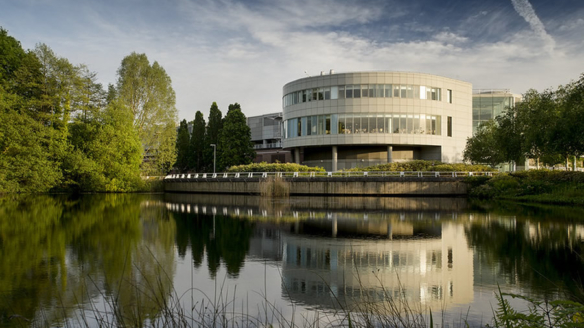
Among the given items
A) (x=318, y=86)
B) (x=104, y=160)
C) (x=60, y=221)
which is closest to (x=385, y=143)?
(x=318, y=86)

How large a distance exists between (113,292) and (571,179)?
35694 millimetres

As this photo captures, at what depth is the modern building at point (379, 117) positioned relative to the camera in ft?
191

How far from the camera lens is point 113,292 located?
9.10 m

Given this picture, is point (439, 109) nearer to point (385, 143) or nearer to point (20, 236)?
point (385, 143)

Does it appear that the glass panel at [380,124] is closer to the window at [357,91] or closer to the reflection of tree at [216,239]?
the window at [357,91]

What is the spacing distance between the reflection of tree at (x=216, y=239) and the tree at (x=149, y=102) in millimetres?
31011

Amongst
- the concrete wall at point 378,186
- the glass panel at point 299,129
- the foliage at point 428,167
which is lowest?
the concrete wall at point 378,186

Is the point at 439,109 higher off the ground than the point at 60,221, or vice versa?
the point at 439,109

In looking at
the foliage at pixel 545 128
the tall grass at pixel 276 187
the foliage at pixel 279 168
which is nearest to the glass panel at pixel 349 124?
the foliage at pixel 279 168

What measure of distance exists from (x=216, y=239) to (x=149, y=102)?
41.1m

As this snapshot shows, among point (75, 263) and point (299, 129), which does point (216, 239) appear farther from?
point (299, 129)

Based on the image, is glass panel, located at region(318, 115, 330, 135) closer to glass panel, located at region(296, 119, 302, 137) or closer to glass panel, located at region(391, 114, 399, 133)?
glass panel, located at region(296, 119, 302, 137)

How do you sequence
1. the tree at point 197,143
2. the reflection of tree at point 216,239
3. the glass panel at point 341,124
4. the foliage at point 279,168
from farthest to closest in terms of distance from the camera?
the tree at point 197,143
the glass panel at point 341,124
the foliage at point 279,168
the reflection of tree at point 216,239

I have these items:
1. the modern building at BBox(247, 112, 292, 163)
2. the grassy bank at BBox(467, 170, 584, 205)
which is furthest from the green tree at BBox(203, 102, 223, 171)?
the grassy bank at BBox(467, 170, 584, 205)
